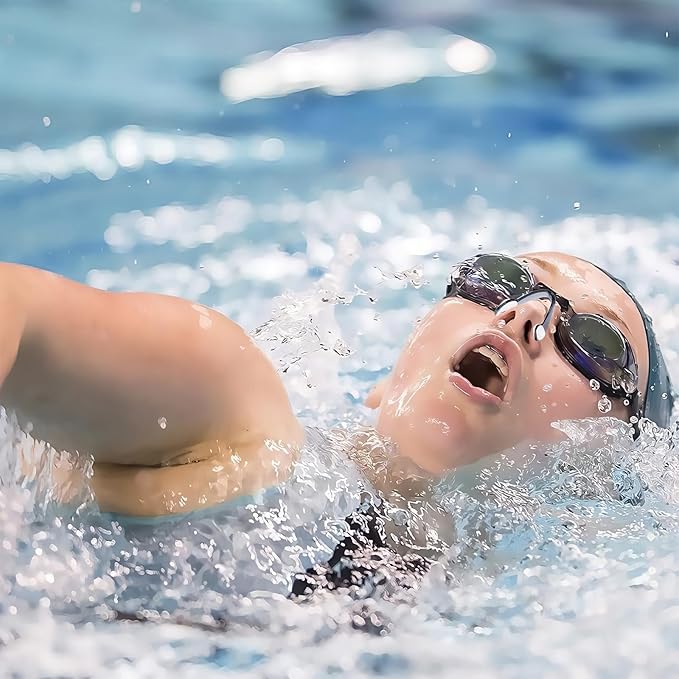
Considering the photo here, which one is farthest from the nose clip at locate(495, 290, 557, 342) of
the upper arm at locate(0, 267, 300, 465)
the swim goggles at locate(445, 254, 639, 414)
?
the upper arm at locate(0, 267, 300, 465)

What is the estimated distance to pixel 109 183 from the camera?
7.23 ft

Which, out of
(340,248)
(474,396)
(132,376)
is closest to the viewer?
(132,376)

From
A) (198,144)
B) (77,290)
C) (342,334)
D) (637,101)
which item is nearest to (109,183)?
(198,144)

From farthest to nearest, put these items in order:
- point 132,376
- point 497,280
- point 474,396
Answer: point 497,280, point 474,396, point 132,376

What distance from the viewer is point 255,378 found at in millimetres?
902

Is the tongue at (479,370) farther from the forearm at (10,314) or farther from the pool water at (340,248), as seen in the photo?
the forearm at (10,314)

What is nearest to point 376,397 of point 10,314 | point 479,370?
point 479,370

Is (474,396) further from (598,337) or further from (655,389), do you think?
(655,389)

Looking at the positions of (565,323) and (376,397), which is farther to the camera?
(376,397)

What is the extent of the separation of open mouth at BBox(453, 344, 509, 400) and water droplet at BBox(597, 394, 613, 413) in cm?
11

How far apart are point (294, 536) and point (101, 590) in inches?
6.8

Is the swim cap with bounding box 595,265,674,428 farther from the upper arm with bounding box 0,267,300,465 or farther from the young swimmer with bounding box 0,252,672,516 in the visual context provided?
the upper arm with bounding box 0,267,300,465

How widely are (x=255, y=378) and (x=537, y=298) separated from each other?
33cm

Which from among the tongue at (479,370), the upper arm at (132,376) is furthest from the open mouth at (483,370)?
the upper arm at (132,376)
